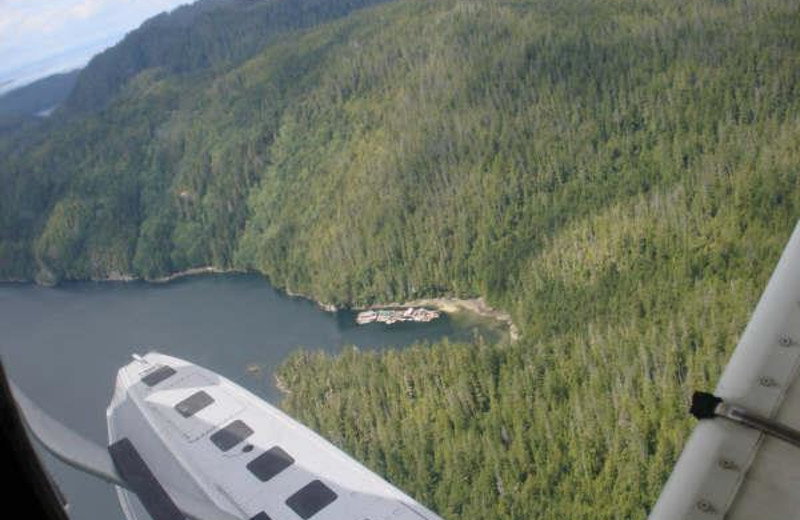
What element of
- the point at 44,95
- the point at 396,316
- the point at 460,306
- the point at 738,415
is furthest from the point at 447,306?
the point at 738,415

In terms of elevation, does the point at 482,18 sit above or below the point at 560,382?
above

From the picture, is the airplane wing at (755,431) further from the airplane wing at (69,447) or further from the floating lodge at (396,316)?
the floating lodge at (396,316)

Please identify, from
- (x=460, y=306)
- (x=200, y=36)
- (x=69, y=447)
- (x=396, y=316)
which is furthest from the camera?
(x=200, y=36)

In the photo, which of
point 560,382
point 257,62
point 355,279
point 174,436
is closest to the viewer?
point 174,436

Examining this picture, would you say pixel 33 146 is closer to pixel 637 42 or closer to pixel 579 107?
pixel 579 107

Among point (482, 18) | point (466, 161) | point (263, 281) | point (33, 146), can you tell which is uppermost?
point (482, 18)

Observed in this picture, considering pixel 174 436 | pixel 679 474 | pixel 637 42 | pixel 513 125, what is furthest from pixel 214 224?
pixel 679 474

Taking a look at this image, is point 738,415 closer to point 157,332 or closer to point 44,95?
point 157,332
